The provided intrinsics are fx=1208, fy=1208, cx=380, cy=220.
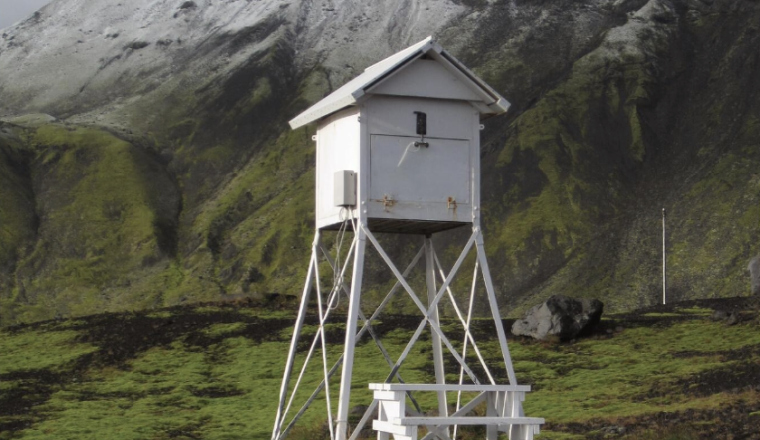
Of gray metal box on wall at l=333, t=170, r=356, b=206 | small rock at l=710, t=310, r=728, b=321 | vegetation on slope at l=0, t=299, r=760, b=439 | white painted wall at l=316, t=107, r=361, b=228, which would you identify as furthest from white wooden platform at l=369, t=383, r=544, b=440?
small rock at l=710, t=310, r=728, b=321

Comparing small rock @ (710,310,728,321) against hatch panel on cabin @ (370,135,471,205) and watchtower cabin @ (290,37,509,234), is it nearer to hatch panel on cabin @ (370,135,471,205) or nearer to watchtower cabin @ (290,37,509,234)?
watchtower cabin @ (290,37,509,234)

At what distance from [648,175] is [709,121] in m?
8.25

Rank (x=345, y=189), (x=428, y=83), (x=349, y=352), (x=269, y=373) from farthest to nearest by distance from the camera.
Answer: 1. (x=269, y=373)
2. (x=428, y=83)
3. (x=345, y=189)
4. (x=349, y=352)

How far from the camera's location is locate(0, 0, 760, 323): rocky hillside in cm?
9331

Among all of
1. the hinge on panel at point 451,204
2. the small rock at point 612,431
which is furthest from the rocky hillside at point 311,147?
the hinge on panel at point 451,204

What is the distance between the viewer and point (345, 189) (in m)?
20.2

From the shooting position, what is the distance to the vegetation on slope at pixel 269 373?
1175 inches

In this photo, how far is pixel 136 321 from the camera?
1802 inches

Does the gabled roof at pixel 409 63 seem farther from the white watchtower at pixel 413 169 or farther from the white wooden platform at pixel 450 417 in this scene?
the white wooden platform at pixel 450 417

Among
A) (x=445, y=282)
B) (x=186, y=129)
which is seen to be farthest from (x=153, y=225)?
(x=445, y=282)

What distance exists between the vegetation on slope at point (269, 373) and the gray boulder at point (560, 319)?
447 mm

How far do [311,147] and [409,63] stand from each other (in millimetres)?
98414

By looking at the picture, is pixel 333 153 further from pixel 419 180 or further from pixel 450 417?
pixel 450 417

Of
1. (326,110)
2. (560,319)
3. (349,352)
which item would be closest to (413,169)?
(326,110)
